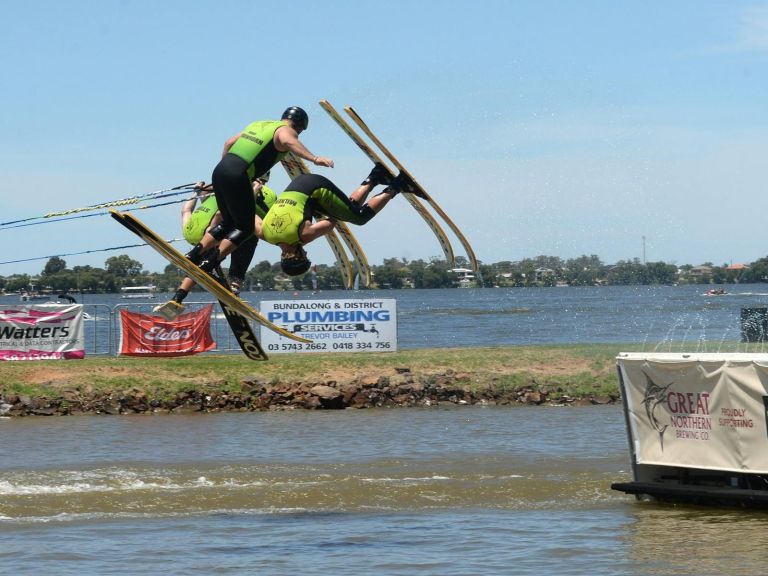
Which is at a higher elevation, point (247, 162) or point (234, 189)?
point (247, 162)

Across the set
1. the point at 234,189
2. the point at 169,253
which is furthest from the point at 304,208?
the point at 169,253

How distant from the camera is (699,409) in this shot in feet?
59.5

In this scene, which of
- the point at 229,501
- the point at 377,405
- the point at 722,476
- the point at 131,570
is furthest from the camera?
the point at 377,405

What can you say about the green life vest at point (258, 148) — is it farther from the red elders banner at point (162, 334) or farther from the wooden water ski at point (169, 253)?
the red elders banner at point (162, 334)

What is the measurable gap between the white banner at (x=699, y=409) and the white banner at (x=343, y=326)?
18.3 m

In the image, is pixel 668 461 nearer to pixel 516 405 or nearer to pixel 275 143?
pixel 275 143

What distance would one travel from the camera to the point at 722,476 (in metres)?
18.7

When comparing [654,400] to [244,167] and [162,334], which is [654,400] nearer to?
[244,167]

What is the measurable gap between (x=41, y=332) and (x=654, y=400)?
21.8 meters

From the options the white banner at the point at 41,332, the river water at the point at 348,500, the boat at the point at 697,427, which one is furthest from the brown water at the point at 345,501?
the white banner at the point at 41,332

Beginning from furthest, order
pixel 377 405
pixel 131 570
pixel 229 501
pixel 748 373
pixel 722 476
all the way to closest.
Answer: pixel 377 405 < pixel 229 501 < pixel 722 476 < pixel 748 373 < pixel 131 570

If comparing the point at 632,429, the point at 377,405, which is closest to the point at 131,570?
the point at 632,429

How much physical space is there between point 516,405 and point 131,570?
1666cm

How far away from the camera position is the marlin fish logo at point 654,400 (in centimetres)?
1866
